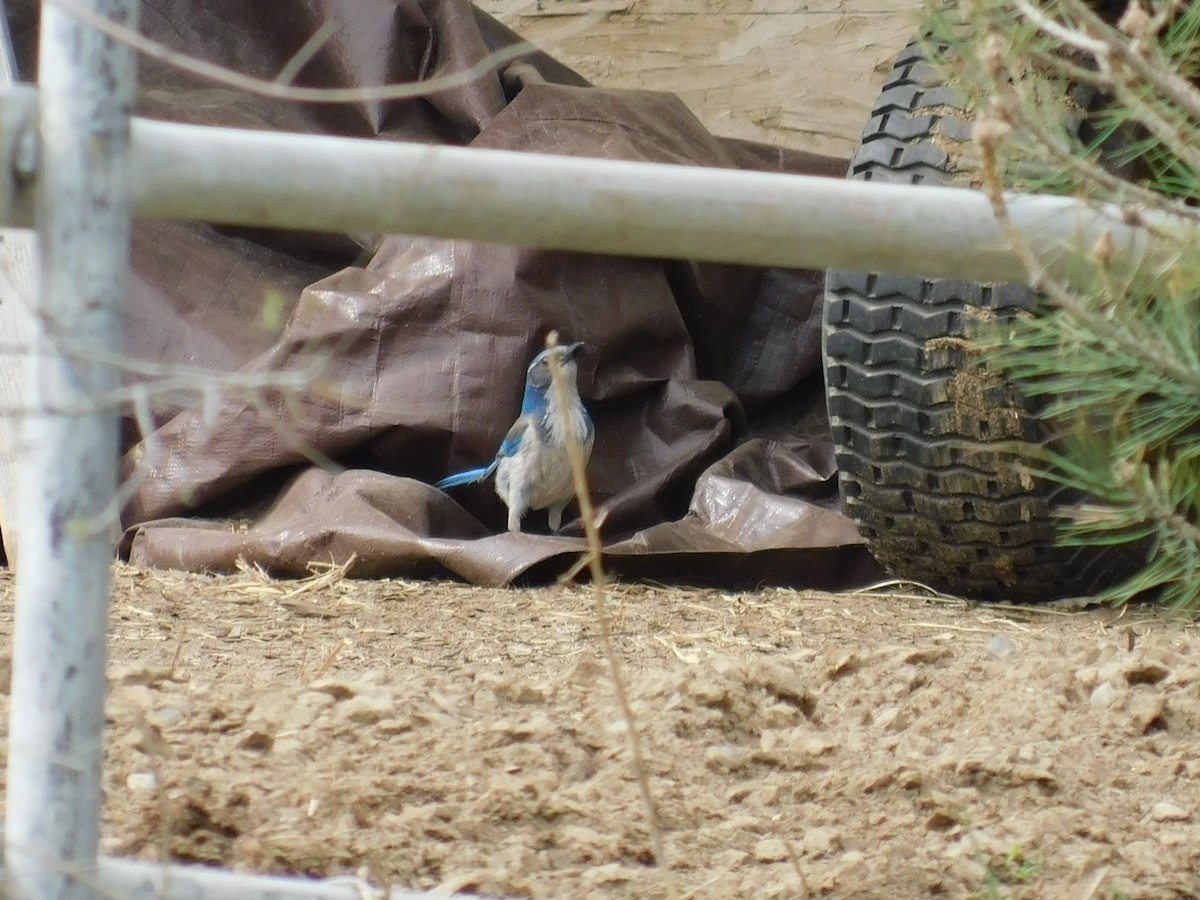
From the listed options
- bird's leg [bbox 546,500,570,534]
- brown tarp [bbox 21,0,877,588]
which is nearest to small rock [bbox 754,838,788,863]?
brown tarp [bbox 21,0,877,588]

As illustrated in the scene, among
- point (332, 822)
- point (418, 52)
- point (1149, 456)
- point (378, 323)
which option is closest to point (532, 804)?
point (332, 822)

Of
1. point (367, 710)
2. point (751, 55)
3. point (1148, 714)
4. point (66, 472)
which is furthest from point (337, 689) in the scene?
point (751, 55)

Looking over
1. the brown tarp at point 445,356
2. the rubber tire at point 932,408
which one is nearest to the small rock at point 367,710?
the rubber tire at point 932,408

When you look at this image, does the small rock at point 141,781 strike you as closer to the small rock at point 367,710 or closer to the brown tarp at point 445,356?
the small rock at point 367,710

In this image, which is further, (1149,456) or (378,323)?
(378,323)

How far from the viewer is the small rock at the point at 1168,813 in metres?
1.70

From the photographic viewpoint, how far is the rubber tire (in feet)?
9.25

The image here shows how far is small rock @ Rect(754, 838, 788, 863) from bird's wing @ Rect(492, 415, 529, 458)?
9.41 feet

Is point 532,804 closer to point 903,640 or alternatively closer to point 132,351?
point 903,640

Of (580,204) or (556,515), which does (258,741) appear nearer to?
(580,204)

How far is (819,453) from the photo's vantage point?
4520 mm

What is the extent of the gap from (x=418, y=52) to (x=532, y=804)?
11.2ft

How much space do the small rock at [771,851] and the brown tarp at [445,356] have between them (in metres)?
2.19

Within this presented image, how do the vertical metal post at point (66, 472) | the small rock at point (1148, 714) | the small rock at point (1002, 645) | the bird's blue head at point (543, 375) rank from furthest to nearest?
the bird's blue head at point (543, 375) < the small rock at point (1002, 645) < the small rock at point (1148, 714) < the vertical metal post at point (66, 472)
